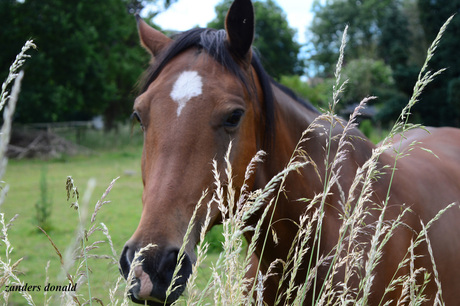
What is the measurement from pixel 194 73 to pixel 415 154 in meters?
1.86

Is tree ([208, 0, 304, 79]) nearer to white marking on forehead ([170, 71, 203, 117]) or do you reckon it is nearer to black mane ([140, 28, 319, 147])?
black mane ([140, 28, 319, 147])

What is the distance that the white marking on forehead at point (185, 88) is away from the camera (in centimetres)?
182

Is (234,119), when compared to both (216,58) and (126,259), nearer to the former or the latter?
(216,58)

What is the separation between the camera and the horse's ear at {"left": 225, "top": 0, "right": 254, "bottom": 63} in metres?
2.10

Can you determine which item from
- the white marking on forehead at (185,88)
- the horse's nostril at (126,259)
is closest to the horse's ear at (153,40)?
the white marking on forehead at (185,88)

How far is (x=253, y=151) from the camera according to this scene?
6.59 ft

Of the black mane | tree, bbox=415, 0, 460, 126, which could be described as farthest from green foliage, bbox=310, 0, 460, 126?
the black mane

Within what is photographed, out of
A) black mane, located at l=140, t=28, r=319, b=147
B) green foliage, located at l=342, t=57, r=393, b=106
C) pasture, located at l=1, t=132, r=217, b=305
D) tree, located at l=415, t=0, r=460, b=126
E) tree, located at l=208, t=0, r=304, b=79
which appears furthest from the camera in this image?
tree, located at l=208, t=0, r=304, b=79

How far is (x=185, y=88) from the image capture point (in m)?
1.86

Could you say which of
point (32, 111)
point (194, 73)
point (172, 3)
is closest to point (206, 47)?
point (194, 73)

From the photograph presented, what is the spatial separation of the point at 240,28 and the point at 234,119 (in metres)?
0.51

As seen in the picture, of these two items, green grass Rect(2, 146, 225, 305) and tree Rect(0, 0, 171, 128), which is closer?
green grass Rect(2, 146, 225, 305)

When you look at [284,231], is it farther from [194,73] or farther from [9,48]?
[9,48]

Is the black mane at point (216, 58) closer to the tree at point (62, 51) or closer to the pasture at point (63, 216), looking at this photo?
the pasture at point (63, 216)
